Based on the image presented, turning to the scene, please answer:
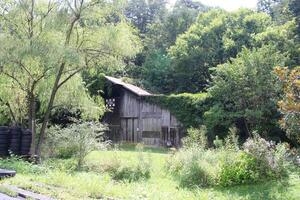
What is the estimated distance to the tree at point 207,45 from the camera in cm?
2634

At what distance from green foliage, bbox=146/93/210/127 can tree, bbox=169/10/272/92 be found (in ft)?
17.1

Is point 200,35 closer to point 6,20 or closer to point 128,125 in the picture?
point 128,125

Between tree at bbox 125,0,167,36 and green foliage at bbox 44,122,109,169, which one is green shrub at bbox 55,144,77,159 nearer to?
green foliage at bbox 44,122,109,169

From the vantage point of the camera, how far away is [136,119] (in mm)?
25281

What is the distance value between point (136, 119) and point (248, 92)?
32.4ft

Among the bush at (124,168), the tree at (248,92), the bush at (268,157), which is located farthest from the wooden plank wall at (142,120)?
the bush at (268,157)

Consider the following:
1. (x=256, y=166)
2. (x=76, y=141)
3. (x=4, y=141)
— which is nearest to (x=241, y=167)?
(x=256, y=166)

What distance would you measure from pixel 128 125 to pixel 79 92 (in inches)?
415

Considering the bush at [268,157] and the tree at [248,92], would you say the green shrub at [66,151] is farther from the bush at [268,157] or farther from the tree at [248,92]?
the tree at [248,92]

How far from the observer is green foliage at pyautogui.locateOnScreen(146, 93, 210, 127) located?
20.6m

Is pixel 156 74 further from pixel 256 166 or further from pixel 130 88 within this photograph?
pixel 256 166

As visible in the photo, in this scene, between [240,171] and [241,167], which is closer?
[240,171]

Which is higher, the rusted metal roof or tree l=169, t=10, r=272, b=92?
tree l=169, t=10, r=272, b=92

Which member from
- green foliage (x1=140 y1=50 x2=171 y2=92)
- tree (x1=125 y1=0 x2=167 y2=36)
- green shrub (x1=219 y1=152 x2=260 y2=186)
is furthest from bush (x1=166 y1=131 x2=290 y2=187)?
tree (x1=125 y1=0 x2=167 y2=36)
